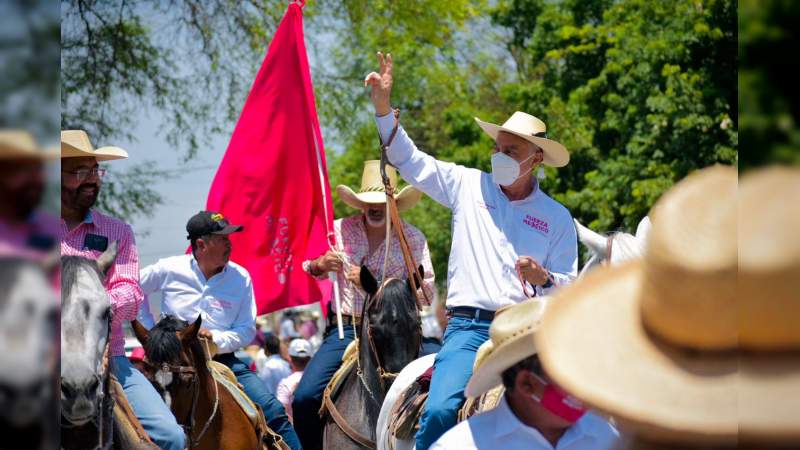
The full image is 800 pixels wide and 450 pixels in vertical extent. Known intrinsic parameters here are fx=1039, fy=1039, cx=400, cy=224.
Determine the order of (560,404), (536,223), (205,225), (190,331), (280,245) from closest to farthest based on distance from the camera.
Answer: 1. (560,404)
2. (536,223)
3. (190,331)
4. (205,225)
5. (280,245)

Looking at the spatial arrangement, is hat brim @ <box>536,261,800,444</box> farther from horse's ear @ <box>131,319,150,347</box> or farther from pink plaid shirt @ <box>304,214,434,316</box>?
pink plaid shirt @ <box>304,214,434,316</box>

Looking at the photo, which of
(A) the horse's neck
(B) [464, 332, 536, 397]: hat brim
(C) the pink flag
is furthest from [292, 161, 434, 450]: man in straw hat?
(B) [464, 332, 536, 397]: hat brim

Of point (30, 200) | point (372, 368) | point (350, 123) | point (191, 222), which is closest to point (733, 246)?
point (30, 200)

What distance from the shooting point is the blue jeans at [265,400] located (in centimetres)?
829

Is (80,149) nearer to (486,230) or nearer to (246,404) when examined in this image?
(486,230)

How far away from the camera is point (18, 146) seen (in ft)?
5.01

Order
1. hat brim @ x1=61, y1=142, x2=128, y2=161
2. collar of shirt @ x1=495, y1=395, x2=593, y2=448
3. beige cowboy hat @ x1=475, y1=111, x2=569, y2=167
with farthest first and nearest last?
1. beige cowboy hat @ x1=475, y1=111, x2=569, y2=167
2. hat brim @ x1=61, y1=142, x2=128, y2=161
3. collar of shirt @ x1=495, y1=395, x2=593, y2=448

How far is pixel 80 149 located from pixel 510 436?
282 cm

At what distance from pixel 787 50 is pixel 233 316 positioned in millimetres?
7389

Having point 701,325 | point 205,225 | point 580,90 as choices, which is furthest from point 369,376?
point 580,90

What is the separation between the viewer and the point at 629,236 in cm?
517

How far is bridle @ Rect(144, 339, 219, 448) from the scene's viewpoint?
6.91 metres

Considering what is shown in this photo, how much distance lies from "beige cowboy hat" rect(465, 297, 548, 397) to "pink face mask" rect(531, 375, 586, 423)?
12 centimetres

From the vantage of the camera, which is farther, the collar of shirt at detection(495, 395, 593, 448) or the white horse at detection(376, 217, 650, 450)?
the white horse at detection(376, 217, 650, 450)
